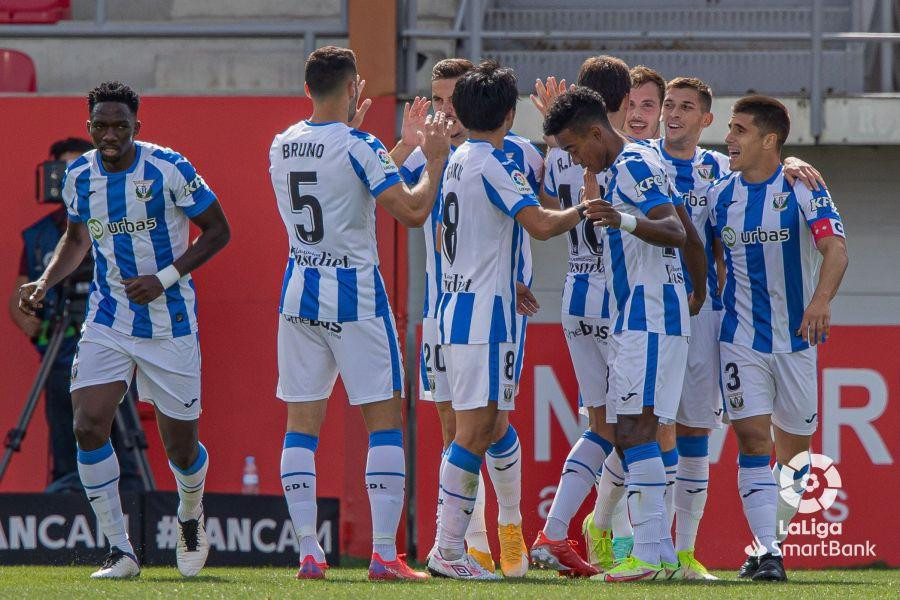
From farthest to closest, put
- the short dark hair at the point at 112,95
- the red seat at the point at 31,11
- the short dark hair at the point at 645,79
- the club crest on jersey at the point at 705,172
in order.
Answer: the red seat at the point at 31,11, the short dark hair at the point at 645,79, the club crest on jersey at the point at 705,172, the short dark hair at the point at 112,95

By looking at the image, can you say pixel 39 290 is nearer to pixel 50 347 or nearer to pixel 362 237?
pixel 362 237

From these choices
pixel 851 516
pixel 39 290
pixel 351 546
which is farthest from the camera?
pixel 351 546

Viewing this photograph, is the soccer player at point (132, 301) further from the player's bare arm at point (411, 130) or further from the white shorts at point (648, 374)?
the white shorts at point (648, 374)

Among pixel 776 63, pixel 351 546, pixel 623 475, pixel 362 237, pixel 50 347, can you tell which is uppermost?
pixel 776 63

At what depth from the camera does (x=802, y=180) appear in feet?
20.9

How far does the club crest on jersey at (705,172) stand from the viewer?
6938mm

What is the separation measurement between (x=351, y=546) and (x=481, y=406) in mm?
3526

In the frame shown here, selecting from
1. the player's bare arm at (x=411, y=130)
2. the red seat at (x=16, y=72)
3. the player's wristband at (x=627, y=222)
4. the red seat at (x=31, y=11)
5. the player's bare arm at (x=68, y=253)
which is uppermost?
the red seat at (x=31, y=11)

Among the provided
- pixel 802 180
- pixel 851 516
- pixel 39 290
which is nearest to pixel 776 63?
pixel 851 516

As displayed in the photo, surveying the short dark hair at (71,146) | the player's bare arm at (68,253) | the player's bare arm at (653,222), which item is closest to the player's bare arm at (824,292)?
the player's bare arm at (653,222)

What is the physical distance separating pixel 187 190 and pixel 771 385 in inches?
107

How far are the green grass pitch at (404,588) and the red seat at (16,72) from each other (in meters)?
4.78

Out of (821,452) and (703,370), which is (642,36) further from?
(703,370)

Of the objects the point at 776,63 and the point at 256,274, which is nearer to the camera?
the point at 256,274
